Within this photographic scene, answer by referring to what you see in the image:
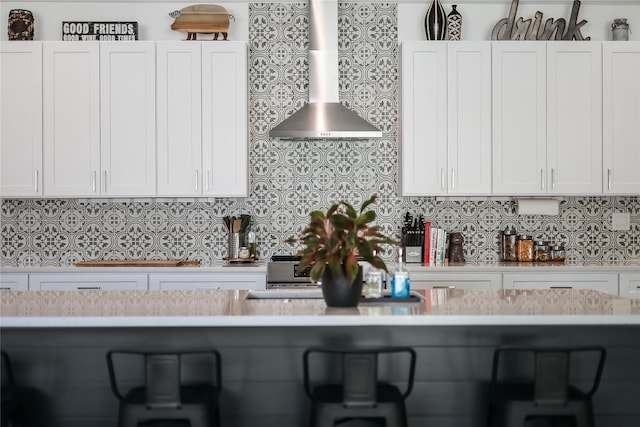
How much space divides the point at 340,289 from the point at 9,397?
1330mm

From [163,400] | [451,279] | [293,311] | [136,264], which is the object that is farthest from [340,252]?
[136,264]

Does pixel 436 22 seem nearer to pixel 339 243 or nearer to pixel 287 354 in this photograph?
pixel 339 243

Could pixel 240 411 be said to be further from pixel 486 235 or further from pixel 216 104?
pixel 486 235

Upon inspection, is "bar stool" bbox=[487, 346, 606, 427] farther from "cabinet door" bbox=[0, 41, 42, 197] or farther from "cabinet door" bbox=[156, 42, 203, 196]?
"cabinet door" bbox=[0, 41, 42, 197]

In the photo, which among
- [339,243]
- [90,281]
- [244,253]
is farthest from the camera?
[244,253]

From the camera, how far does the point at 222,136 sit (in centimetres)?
470

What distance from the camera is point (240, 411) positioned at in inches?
106

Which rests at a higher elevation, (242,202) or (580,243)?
(242,202)

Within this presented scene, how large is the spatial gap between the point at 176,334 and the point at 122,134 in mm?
2440

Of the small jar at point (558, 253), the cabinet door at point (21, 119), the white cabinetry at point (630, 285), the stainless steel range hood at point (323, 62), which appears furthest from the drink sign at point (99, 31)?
the white cabinetry at point (630, 285)

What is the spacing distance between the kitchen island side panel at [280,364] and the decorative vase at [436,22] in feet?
9.14

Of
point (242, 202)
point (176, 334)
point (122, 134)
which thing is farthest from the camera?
point (242, 202)

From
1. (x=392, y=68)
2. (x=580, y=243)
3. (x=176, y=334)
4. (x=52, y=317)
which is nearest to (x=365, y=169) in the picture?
(x=392, y=68)

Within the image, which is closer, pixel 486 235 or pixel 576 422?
pixel 576 422
